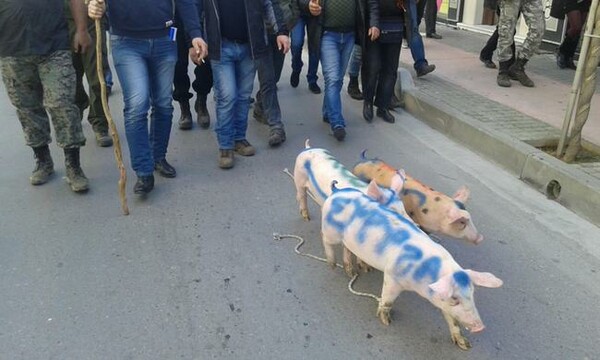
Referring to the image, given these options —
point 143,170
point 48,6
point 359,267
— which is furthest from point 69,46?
point 359,267

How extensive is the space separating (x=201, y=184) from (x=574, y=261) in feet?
8.92

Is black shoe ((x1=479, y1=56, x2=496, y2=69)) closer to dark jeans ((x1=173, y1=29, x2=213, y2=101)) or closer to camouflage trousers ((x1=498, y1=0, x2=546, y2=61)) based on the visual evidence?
camouflage trousers ((x1=498, y1=0, x2=546, y2=61))

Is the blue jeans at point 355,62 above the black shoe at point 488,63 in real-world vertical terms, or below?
above

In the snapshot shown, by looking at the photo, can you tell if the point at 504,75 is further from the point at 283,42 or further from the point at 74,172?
the point at 74,172

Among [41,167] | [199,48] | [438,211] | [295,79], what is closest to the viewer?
[438,211]

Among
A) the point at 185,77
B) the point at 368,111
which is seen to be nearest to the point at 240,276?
the point at 185,77

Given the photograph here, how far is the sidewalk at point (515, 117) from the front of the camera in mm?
3984

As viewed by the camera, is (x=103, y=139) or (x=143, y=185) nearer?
(x=143, y=185)

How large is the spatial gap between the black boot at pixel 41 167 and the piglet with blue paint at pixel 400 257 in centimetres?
264

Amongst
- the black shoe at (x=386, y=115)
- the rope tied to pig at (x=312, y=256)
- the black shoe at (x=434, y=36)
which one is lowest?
the black shoe at (x=434, y=36)

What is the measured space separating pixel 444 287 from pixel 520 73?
5.33 metres

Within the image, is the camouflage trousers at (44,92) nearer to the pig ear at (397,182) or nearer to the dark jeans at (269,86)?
the dark jeans at (269,86)

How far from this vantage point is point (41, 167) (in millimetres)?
4352

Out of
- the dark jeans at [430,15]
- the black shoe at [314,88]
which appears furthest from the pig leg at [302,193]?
the dark jeans at [430,15]
